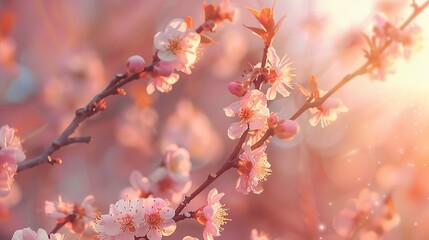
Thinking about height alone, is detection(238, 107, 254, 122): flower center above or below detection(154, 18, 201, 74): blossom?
below

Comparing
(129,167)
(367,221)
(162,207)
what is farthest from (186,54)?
(129,167)

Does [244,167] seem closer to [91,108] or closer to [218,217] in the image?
[218,217]

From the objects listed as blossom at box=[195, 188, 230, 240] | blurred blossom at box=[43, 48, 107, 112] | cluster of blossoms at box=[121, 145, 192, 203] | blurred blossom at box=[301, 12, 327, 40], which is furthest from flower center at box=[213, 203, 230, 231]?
blurred blossom at box=[301, 12, 327, 40]

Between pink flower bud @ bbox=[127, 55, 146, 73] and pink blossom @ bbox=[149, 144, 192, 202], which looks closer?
pink flower bud @ bbox=[127, 55, 146, 73]

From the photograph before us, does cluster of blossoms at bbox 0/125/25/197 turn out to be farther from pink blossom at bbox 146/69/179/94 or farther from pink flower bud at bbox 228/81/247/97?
pink flower bud at bbox 228/81/247/97

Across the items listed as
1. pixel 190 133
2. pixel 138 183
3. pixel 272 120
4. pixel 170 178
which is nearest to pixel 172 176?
pixel 170 178

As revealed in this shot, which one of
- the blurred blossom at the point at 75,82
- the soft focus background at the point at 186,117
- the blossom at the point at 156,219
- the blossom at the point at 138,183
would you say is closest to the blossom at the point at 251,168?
the blossom at the point at 156,219

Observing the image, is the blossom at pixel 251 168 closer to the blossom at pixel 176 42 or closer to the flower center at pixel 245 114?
the flower center at pixel 245 114
